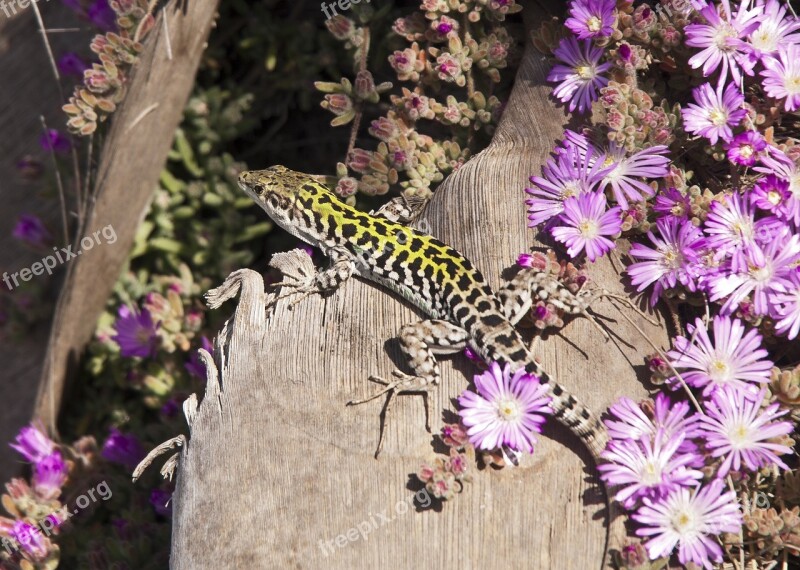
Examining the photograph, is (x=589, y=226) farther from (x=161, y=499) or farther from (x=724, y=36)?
(x=161, y=499)

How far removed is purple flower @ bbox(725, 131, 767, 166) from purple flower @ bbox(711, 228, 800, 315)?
0.98 feet

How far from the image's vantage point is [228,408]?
10.7ft

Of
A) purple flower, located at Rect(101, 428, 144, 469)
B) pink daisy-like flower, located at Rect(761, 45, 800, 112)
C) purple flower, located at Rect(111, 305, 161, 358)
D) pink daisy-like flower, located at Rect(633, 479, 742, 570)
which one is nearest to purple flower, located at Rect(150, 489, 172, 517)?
purple flower, located at Rect(101, 428, 144, 469)

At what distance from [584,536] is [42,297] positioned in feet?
11.8

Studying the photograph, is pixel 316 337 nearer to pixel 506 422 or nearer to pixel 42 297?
pixel 506 422

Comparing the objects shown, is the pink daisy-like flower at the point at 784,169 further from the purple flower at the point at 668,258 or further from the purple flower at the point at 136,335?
the purple flower at the point at 136,335

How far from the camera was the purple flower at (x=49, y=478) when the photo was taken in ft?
13.2

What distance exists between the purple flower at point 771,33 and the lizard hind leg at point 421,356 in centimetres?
150

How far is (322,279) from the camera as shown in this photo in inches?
137

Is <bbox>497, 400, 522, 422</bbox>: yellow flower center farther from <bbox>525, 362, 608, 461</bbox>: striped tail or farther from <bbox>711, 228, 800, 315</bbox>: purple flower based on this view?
<bbox>711, 228, 800, 315</bbox>: purple flower

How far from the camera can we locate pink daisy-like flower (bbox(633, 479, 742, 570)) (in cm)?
264

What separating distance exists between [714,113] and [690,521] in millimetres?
1451

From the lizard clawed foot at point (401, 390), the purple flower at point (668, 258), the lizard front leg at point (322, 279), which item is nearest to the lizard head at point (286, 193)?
the lizard front leg at point (322, 279)

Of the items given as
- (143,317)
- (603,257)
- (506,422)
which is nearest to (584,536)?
(506,422)
